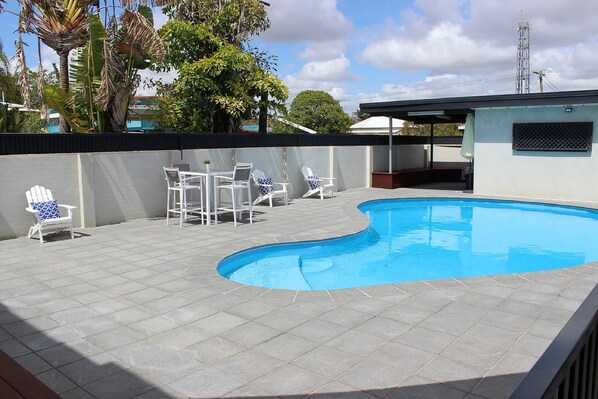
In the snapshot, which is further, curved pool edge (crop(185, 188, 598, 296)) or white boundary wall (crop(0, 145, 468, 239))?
white boundary wall (crop(0, 145, 468, 239))

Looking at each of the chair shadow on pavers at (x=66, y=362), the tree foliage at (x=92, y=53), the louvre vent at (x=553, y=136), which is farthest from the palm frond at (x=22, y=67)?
the louvre vent at (x=553, y=136)

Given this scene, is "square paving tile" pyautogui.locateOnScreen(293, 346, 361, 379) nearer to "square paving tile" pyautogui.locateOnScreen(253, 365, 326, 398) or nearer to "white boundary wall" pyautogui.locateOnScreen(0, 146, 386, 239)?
"square paving tile" pyautogui.locateOnScreen(253, 365, 326, 398)

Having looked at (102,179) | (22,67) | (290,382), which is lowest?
(290,382)

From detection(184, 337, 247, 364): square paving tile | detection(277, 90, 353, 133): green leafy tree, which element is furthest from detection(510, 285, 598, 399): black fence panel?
detection(277, 90, 353, 133): green leafy tree

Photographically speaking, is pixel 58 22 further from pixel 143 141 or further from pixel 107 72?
pixel 143 141

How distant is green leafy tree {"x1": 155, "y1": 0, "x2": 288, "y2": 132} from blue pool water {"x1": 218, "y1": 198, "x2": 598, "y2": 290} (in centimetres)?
585

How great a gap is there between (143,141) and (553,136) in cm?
1124

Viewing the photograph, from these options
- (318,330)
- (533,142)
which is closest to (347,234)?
(318,330)

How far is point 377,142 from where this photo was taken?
58.6 feet

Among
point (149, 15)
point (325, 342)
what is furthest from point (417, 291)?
point (149, 15)

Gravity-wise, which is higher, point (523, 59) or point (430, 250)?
point (523, 59)

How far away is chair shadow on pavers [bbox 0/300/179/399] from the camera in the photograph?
3217mm

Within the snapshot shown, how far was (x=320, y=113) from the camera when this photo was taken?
150 feet

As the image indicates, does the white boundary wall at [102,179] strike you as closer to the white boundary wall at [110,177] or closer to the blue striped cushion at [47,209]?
the white boundary wall at [110,177]
